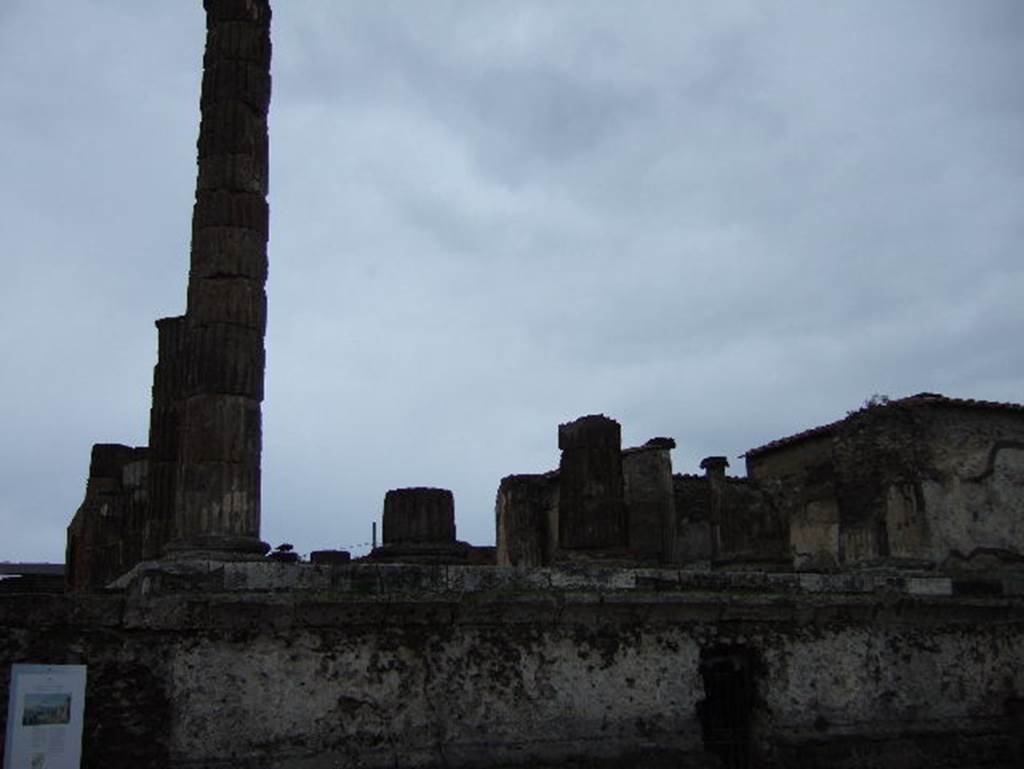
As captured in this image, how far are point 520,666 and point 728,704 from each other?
2055 mm

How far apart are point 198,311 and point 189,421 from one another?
1144mm

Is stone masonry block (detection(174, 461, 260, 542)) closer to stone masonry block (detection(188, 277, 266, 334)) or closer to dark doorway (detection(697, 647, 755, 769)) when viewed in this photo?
stone masonry block (detection(188, 277, 266, 334))

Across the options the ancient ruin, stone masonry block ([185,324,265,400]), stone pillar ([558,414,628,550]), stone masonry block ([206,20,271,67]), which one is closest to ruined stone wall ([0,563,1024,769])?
the ancient ruin

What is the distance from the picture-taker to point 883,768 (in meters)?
8.93

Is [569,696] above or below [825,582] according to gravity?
below

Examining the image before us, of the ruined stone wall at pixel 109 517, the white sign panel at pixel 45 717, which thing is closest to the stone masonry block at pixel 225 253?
the ruined stone wall at pixel 109 517

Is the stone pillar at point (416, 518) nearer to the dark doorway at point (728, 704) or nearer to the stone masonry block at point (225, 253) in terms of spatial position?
the stone masonry block at point (225, 253)

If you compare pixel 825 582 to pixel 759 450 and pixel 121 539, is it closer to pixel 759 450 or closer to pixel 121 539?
pixel 759 450

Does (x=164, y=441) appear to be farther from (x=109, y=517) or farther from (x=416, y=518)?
(x=109, y=517)

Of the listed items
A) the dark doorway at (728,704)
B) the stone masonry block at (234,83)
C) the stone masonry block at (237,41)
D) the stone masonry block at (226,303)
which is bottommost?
the dark doorway at (728,704)

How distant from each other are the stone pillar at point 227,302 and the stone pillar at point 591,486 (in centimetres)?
349

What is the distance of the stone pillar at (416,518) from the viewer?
11.5 m

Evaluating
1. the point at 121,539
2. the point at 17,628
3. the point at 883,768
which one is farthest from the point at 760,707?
the point at 121,539

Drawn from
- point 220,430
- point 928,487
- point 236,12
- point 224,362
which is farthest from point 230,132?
point 928,487
